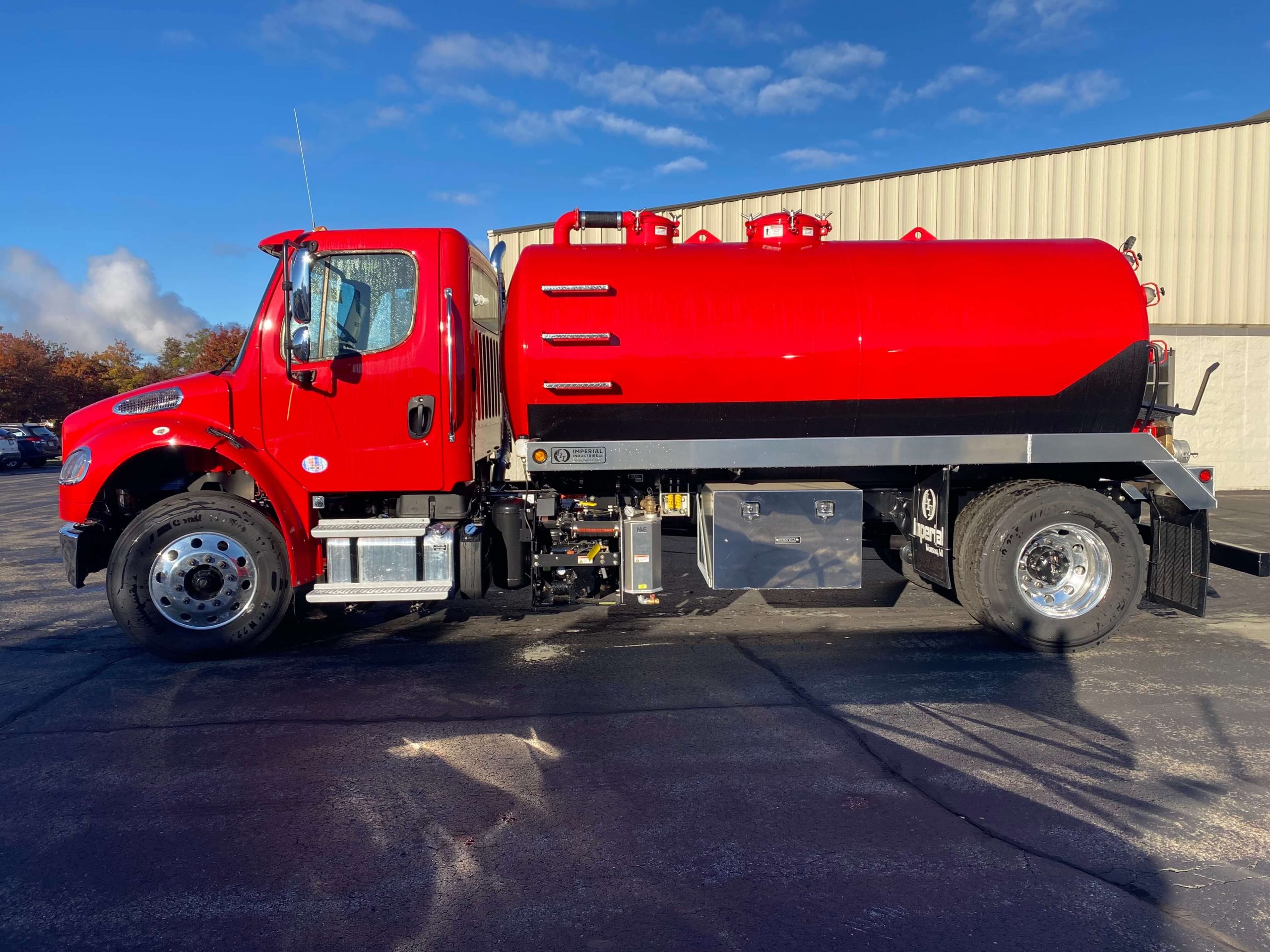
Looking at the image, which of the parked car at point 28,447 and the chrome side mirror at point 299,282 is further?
the parked car at point 28,447

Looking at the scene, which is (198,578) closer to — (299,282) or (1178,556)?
(299,282)

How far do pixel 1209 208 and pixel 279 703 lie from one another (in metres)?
16.2

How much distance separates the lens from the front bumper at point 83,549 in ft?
18.7

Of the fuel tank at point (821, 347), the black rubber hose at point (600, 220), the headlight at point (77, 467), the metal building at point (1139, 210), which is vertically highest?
the metal building at point (1139, 210)

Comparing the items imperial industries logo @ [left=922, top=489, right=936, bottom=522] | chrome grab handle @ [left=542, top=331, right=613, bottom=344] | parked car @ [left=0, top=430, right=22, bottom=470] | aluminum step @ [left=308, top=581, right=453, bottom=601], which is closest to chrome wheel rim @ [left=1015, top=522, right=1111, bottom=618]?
imperial industries logo @ [left=922, top=489, right=936, bottom=522]

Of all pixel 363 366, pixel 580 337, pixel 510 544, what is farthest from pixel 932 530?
pixel 363 366

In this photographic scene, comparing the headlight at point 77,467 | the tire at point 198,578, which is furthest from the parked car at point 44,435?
the tire at point 198,578

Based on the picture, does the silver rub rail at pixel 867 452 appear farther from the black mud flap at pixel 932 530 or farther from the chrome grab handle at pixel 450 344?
the chrome grab handle at pixel 450 344

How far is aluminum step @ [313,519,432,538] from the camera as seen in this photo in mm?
5809

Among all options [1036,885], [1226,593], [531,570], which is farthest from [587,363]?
[1226,593]

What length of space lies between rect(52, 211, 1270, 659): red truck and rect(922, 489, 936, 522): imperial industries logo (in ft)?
0.28

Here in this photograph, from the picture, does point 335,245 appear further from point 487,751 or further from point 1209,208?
point 1209,208

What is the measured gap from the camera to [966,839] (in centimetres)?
338

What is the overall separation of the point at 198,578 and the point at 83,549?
86 cm
